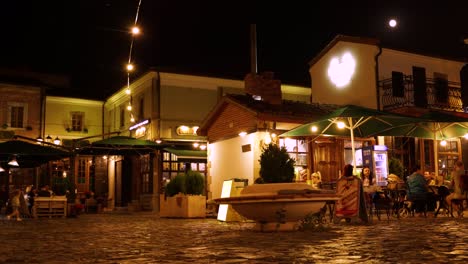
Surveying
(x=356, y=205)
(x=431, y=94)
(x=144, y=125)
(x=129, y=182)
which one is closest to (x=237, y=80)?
(x=144, y=125)

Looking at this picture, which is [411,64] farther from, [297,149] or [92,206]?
[92,206]

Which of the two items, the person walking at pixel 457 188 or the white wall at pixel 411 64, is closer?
the person walking at pixel 457 188

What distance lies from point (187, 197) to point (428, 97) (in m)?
A: 12.0

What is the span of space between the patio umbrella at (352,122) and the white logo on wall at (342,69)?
272 inches

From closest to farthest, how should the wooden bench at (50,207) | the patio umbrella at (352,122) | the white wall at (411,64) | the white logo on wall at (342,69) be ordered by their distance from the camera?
the patio umbrella at (352,122), the wooden bench at (50,207), the white wall at (411,64), the white logo on wall at (342,69)

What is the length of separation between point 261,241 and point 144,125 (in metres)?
22.0

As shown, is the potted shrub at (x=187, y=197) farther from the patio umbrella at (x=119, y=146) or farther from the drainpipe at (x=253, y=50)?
the drainpipe at (x=253, y=50)

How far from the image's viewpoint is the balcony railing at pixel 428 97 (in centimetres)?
2217

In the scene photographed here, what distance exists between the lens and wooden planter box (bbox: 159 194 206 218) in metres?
17.6

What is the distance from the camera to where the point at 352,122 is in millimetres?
15609

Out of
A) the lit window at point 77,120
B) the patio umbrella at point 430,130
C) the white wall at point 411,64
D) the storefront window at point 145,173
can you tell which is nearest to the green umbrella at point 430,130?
the patio umbrella at point 430,130

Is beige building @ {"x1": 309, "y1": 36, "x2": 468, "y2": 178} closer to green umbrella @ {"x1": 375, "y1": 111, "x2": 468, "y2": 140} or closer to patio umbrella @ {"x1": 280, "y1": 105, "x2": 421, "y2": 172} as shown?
green umbrella @ {"x1": 375, "y1": 111, "x2": 468, "y2": 140}

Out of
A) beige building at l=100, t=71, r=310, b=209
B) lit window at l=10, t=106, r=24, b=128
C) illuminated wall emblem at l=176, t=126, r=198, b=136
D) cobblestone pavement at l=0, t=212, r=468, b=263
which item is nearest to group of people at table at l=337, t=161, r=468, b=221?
cobblestone pavement at l=0, t=212, r=468, b=263

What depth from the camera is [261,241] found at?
25.5 ft
